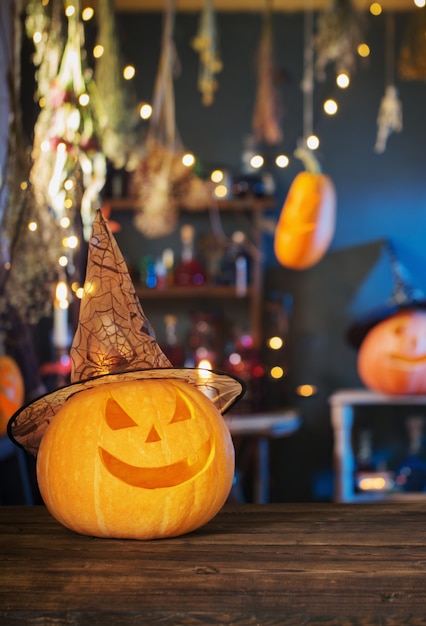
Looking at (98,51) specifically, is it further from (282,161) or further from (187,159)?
(282,161)

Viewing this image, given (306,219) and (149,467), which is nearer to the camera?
(149,467)

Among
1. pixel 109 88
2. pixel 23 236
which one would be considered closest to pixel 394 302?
pixel 109 88

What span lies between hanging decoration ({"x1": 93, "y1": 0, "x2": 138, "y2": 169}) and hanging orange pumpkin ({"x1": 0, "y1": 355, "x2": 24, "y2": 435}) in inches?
27.0

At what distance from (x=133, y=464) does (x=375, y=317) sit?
2704 millimetres

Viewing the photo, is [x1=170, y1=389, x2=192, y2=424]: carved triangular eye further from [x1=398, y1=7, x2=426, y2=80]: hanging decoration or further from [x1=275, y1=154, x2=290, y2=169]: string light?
[x1=275, y1=154, x2=290, y2=169]: string light

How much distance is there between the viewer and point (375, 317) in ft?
12.1

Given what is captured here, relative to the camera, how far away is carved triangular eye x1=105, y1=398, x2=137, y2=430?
1.15m

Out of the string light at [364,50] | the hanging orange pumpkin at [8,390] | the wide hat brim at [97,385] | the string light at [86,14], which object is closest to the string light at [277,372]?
the string light at [364,50]

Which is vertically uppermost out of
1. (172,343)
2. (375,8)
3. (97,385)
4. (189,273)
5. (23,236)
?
(375,8)

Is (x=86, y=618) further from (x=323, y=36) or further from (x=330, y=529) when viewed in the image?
(x=323, y=36)

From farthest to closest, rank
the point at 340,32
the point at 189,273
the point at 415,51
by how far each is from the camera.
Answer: the point at 189,273
the point at 415,51
the point at 340,32

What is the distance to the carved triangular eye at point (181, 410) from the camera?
1177mm

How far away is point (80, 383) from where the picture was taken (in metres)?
1.14

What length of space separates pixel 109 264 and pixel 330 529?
46 centimetres
